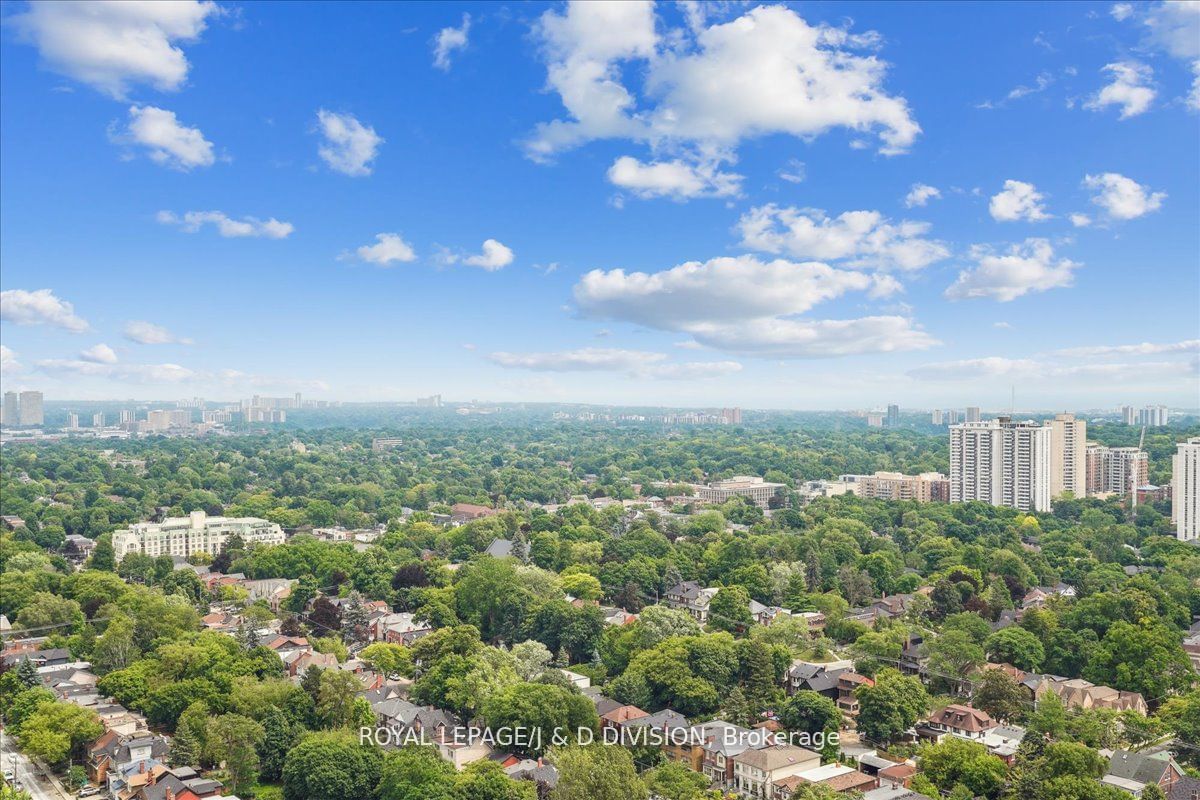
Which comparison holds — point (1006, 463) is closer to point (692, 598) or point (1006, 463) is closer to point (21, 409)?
point (692, 598)

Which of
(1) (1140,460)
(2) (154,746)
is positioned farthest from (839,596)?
(1) (1140,460)

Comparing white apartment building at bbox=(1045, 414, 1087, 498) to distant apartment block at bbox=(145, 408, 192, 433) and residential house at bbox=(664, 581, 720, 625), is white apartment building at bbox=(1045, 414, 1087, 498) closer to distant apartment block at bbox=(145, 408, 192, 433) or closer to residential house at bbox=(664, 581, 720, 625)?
residential house at bbox=(664, 581, 720, 625)

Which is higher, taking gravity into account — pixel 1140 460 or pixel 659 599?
pixel 1140 460

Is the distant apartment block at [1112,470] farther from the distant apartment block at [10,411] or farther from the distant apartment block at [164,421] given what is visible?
the distant apartment block at [10,411]

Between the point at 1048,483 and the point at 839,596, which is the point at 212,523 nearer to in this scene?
the point at 839,596

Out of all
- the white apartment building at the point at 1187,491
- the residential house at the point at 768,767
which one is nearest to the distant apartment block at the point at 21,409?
the white apartment building at the point at 1187,491

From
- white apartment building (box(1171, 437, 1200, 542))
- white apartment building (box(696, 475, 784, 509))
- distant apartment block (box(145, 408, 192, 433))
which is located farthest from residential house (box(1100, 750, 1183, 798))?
distant apartment block (box(145, 408, 192, 433))

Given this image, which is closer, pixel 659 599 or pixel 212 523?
pixel 659 599
